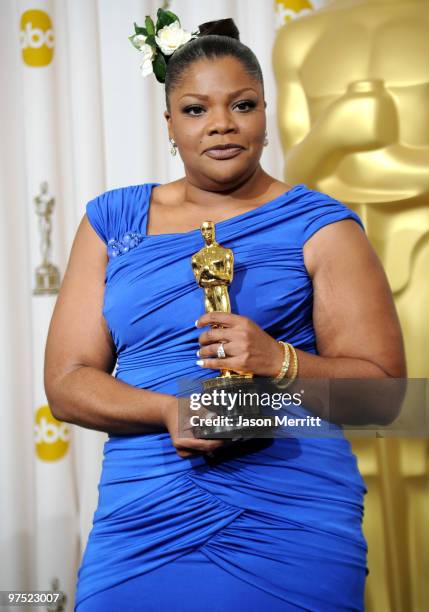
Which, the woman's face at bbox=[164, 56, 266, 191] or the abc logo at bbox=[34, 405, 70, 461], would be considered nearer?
the woman's face at bbox=[164, 56, 266, 191]

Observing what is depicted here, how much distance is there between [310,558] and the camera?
114 centimetres

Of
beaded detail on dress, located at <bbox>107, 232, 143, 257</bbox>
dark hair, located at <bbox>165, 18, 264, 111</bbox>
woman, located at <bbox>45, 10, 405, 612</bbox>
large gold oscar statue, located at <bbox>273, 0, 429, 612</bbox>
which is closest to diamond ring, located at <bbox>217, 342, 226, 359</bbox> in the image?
woman, located at <bbox>45, 10, 405, 612</bbox>

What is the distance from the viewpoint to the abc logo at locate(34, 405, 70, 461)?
2.30 meters

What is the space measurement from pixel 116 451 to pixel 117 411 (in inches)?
2.6

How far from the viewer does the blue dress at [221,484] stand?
1125 millimetres

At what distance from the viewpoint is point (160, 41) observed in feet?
4.72

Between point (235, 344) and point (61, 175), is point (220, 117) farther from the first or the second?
point (61, 175)

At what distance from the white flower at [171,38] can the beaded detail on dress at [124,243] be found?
299 millimetres

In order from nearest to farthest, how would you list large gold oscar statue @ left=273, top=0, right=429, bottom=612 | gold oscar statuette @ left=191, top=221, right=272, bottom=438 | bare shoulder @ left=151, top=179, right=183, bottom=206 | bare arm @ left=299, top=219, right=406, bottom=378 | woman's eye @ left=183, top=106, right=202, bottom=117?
1. gold oscar statuette @ left=191, top=221, right=272, bottom=438
2. bare arm @ left=299, top=219, right=406, bottom=378
3. woman's eye @ left=183, top=106, right=202, bottom=117
4. bare shoulder @ left=151, top=179, right=183, bottom=206
5. large gold oscar statue @ left=273, top=0, right=429, bottom=612

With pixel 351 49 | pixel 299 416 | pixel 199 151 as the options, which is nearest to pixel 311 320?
pixel 299 416

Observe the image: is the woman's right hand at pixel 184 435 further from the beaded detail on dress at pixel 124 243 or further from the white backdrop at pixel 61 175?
the white backdrop at pixel 61 175

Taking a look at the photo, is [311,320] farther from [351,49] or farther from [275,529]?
[351,49]

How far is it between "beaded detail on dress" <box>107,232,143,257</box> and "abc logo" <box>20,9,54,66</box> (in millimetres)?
1110

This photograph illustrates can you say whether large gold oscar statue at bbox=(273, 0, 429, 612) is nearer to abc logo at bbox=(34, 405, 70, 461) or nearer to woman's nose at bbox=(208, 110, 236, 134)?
woman's nose at bbox=(208, 110, 236, 134)
